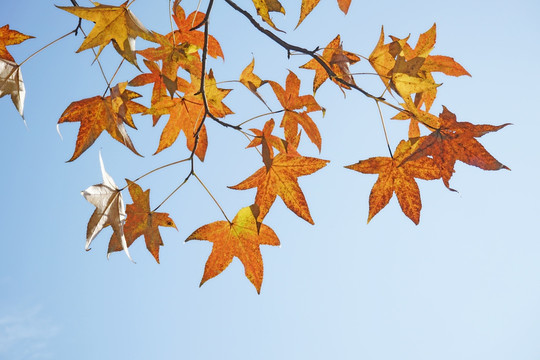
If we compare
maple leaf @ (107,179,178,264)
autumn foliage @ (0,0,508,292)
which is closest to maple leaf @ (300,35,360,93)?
autumn foliage @ (0,0,508,292)

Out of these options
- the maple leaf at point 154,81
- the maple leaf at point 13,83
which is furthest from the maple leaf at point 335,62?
the maple leaf at point 13,83

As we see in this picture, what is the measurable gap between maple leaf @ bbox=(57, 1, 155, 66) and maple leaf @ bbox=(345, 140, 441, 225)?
43 centimetres

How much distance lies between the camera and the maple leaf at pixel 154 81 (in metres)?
0.90

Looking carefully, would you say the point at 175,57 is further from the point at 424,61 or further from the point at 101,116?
the point at 424,61

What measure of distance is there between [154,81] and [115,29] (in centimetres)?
21

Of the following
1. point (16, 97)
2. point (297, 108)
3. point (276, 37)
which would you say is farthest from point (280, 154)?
point (16, 97)

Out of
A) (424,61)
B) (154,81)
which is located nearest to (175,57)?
(154,81)

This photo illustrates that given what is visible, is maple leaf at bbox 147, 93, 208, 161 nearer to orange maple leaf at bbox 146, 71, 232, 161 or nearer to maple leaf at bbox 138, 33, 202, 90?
Result: orange maple leaf at bbox 146, 71, 232, 161

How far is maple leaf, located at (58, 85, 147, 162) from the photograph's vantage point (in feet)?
2.79

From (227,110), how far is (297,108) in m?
0.15

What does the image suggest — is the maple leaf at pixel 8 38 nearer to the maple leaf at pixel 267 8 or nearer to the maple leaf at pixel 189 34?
the maple leaf at pixel 189 34

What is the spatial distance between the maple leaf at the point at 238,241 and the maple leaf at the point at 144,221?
0.08 m

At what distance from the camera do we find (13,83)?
853 millimetres

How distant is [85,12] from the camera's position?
0.69 metres
